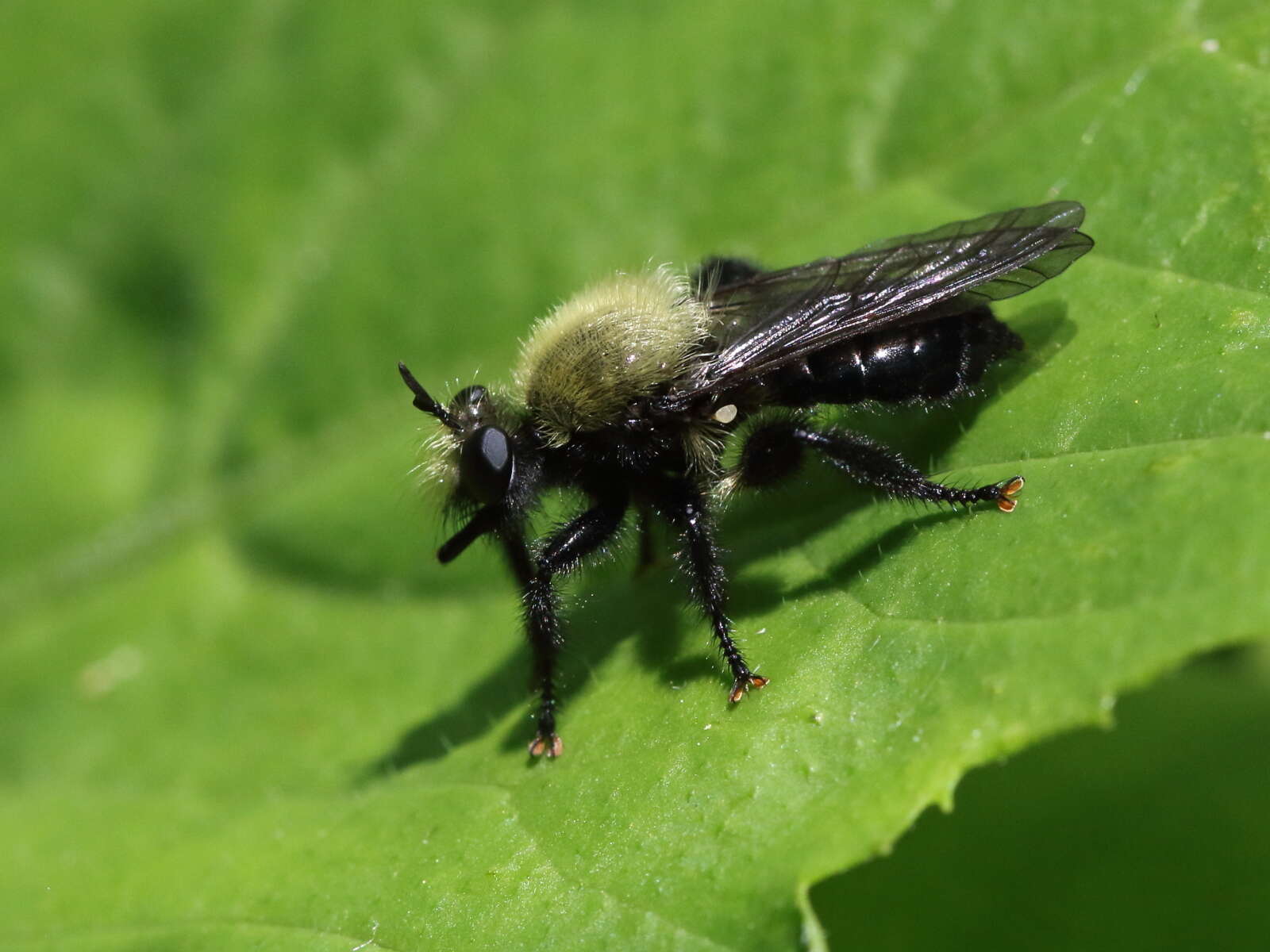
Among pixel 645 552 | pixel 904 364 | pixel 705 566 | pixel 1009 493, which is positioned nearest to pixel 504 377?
pixel 645 552

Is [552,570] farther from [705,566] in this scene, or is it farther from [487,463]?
[705,566]

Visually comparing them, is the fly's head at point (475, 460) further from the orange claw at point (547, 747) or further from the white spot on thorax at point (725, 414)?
the orange claw at point (547, 747)

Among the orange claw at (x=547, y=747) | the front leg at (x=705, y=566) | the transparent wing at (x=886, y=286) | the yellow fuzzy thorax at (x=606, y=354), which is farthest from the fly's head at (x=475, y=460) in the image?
the orange claw at (x=547, y=747)

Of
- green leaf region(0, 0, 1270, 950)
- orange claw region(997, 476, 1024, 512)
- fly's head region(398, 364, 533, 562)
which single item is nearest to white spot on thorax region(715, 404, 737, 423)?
green leaf region(0, 0, 1270, 950)

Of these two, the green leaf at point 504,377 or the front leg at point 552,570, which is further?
the front leg at point 552,570

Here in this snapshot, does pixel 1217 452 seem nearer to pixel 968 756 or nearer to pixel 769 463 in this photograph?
pixel 968 756

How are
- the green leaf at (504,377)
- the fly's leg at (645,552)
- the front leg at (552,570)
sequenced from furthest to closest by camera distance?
1. the fly's leg at (645,552)
2. the front leg at (552,570)
3. the green leaf at (504,377)
